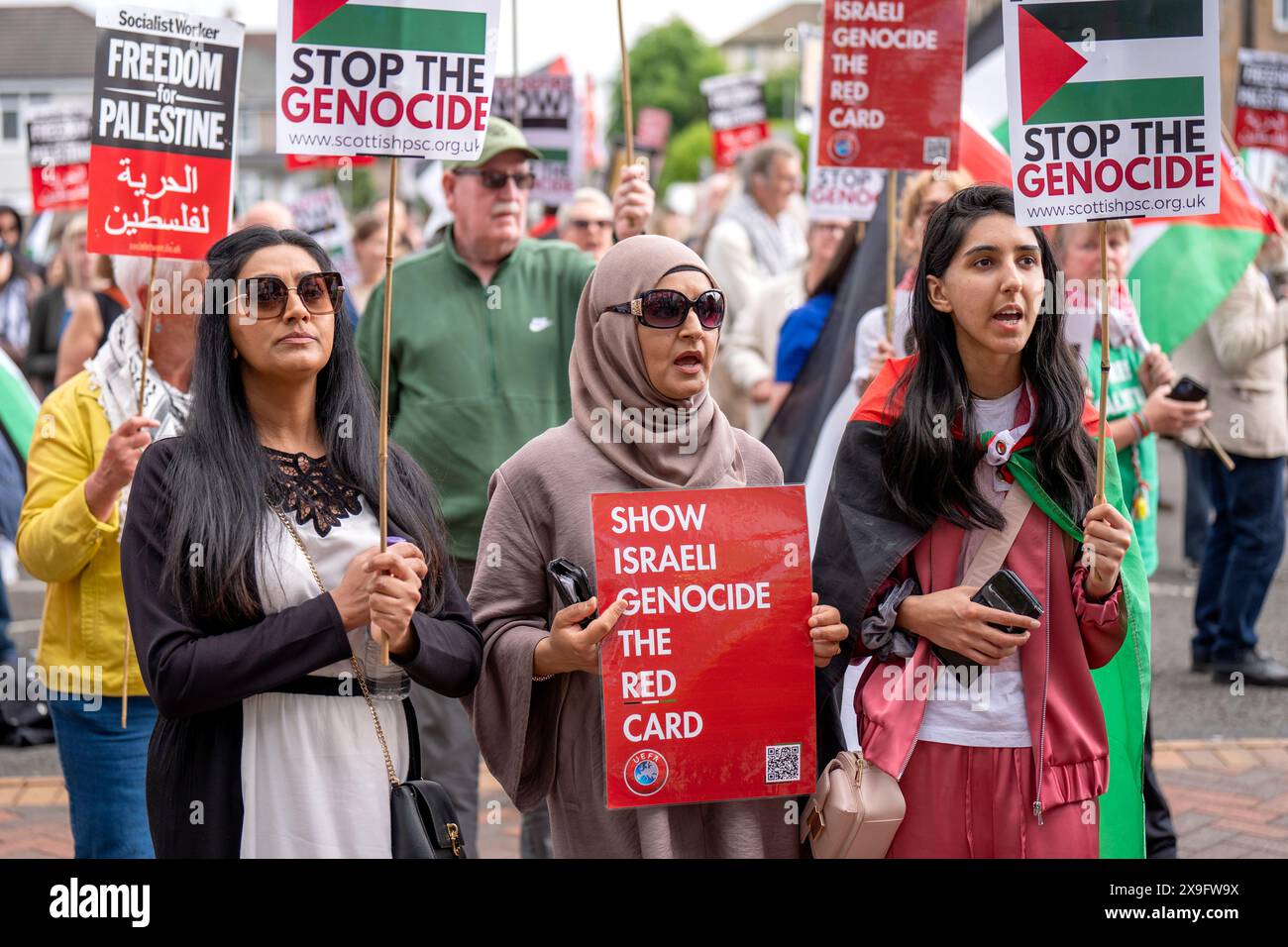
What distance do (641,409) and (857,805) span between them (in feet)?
2.93

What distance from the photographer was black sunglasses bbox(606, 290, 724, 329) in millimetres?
3223

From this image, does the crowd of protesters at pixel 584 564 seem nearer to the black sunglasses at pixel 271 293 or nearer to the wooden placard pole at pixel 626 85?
the black sunglasses at pixel 271 293

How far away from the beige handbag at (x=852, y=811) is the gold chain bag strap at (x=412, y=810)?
71 cm

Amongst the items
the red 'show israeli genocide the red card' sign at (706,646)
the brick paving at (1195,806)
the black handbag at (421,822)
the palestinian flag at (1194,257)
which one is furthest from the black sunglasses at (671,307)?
the palestinian flag at (1194,257)

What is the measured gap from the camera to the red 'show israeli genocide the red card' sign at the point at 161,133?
4363 mm

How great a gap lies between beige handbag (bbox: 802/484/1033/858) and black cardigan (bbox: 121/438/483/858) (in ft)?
2.44

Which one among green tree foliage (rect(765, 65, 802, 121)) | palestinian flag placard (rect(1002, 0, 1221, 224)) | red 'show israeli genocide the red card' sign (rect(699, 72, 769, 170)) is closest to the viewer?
palestinian flag placard (rect(1002, 0, 1221, 224))

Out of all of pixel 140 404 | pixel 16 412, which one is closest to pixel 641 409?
pixel 140 404

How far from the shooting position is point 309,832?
10.1ft

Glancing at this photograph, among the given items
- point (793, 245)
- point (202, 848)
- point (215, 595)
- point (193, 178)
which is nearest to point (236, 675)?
point (215, 595)

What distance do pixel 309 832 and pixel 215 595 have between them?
489 mm

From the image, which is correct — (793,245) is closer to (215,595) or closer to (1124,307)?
(1124,307)

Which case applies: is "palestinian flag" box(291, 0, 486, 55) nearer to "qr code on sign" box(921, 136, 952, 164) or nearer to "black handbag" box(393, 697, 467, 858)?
"black handbag" box(393, 697, 467, 858)

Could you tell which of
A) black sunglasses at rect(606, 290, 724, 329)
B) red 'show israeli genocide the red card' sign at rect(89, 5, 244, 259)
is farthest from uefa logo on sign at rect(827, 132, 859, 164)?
black sunglasses at rect(606, 290, 724, 329)
